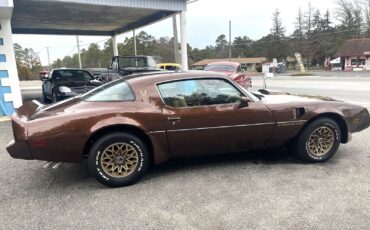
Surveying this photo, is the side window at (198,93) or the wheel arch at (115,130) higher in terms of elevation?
the side window at (198,93)

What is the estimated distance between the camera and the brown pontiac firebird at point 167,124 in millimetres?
3910

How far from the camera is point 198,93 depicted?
4.44 metres

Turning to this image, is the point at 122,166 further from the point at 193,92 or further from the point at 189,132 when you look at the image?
the point at 193,92

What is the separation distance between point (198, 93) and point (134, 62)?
30.6 ft

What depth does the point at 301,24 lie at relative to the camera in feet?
247

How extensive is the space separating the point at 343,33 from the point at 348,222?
7161 centimetres

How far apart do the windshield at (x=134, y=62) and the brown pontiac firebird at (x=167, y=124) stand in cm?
835

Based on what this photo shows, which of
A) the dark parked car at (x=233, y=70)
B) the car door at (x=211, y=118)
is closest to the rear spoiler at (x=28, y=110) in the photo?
the car door at (x=211, y=118)

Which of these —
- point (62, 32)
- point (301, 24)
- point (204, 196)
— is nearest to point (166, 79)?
point (204, 196)

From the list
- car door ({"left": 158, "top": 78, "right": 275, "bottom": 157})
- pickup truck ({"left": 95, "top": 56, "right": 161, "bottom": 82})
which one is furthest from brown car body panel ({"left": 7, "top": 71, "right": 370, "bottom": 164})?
pickup truck ({"left": 95, "top": 56, "right": 161, "bottom": 82})

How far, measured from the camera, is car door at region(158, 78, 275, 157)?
425 cm

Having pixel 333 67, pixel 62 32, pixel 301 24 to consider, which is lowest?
pixel 333 67

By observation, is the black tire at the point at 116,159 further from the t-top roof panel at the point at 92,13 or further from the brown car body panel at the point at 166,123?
the t-top roof panel at the point at 92,13

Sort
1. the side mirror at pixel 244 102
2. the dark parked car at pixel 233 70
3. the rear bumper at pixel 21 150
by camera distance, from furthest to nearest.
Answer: the dark parked car at pixel 233 70, the side mirror at pixel 244 102, the rear bumper at pixel 21 150
